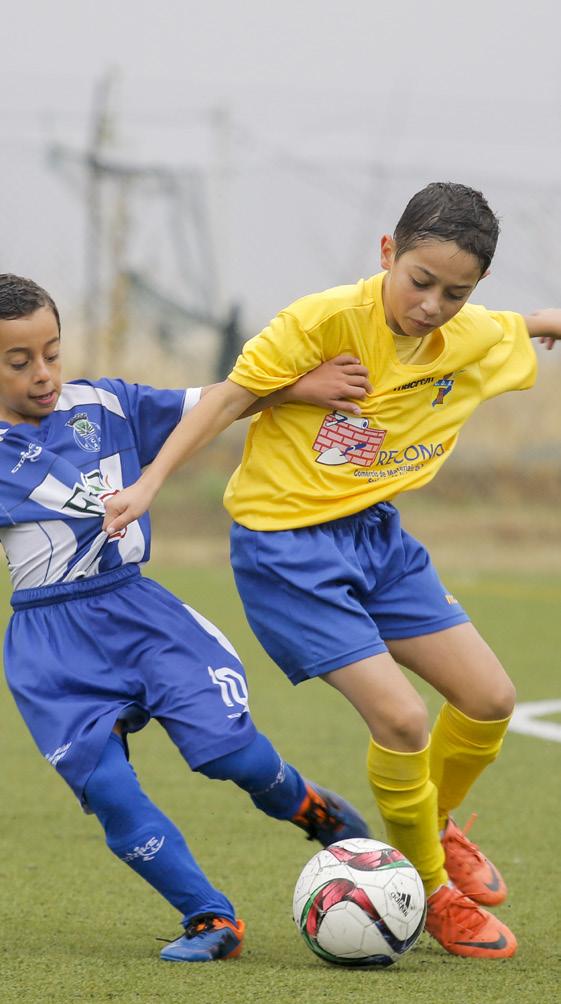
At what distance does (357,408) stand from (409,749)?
Answer: 0.75m

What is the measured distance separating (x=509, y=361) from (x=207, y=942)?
1520 millimetres

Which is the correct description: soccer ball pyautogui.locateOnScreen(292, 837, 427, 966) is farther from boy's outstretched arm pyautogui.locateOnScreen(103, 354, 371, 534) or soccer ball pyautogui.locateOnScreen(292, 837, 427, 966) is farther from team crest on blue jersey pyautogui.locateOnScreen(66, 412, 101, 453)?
team crest on blue jersey pyautogui.locateOnScreen(66, 412, 101, 453)

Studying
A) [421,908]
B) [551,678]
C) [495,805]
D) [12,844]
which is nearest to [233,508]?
[421,908]

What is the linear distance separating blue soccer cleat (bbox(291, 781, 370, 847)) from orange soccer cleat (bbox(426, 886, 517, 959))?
0.96 feet

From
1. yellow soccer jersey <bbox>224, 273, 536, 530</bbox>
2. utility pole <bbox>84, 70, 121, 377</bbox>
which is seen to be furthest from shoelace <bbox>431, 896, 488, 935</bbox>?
utility pole <bbox>84, 70, 121, 377</bbox>

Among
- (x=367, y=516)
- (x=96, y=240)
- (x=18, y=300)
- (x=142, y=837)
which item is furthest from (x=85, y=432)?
(x=96, y=240)

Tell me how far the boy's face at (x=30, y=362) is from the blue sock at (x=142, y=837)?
730mm

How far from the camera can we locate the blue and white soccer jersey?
120 inches

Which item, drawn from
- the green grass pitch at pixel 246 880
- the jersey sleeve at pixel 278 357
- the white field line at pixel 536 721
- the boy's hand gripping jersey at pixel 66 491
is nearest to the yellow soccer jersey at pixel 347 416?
the jersey sleeve at pixel 278 357

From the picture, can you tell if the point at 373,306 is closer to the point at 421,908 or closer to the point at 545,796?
the point at 421,908

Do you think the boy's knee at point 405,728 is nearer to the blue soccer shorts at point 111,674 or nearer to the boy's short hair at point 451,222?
the blue soccer shorts at point 111,674

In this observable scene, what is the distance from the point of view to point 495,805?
178 inches

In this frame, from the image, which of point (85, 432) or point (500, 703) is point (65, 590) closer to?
point (85, 432)

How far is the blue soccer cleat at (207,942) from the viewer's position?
2.96 meters
